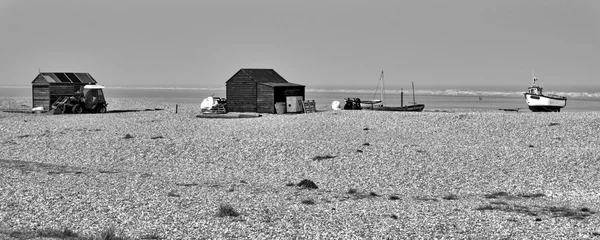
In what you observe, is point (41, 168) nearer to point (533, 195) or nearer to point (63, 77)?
point (533, 195)

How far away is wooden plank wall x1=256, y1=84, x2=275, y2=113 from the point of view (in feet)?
181

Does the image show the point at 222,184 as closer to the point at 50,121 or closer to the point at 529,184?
the point at 529,184

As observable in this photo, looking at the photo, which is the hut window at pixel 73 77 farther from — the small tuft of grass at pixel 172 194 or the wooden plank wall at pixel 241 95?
the small tuft of grass at pixel 172 194

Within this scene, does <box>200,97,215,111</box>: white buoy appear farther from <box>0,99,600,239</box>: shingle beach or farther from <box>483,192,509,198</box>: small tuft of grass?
<box>483,192,509,198</box>: small tuft of grass

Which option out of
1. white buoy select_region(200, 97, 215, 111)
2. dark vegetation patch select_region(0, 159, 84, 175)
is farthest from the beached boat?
dark vegetation patch select_region(0, 159, 84, 175)

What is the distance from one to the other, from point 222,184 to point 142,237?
893 cm

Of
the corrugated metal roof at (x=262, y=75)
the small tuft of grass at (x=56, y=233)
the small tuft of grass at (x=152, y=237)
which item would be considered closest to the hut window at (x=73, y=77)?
the corrugated metal roof at (x=262, y=75)

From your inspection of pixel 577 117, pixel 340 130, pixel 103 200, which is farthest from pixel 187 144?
pixel 577 117

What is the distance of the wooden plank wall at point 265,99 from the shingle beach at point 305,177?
6.53 meters

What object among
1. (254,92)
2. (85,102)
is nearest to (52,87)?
(85,102)

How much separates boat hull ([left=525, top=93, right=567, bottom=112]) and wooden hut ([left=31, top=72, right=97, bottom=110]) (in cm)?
4286

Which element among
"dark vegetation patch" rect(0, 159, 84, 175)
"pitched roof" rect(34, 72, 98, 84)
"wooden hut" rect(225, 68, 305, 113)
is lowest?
"dark vegetation patch" rect(0, 159, 84, 175)

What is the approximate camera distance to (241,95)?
5669cm

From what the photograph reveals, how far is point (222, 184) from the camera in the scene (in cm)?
2497
